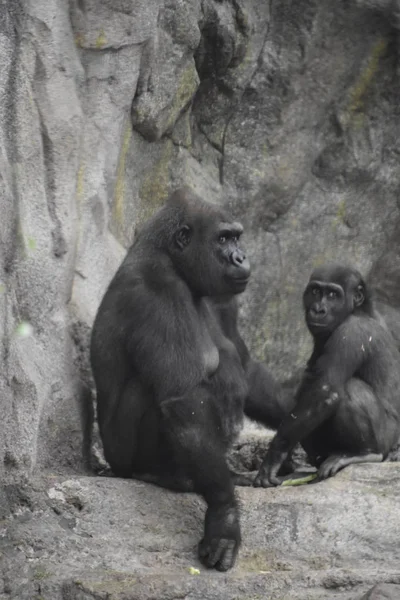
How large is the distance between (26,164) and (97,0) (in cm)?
108

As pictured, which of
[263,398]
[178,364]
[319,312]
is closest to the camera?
[178,364]

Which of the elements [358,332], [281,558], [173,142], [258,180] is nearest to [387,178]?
[258,180]

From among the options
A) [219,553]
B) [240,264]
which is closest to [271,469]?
[219,553]

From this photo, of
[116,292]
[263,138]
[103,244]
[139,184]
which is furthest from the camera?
[263,138]

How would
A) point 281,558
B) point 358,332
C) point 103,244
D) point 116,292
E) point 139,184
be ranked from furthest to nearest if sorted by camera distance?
point 139,184 < point 103,244 < point 358,332 < point 116,292 < point 281,558

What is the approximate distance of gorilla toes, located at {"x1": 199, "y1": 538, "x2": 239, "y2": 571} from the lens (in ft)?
17.6

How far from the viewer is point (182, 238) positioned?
609cm

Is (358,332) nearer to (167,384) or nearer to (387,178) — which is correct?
(167,384)

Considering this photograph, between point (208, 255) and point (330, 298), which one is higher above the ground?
point (208, 255)

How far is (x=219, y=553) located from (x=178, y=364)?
883mm

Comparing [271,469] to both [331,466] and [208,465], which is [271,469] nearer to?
[331,466]

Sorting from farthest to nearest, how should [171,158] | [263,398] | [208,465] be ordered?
[171,158], [263,398], [208,465]

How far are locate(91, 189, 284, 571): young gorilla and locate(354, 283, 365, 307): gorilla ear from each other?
758 millimetres

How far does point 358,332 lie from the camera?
6.47m
